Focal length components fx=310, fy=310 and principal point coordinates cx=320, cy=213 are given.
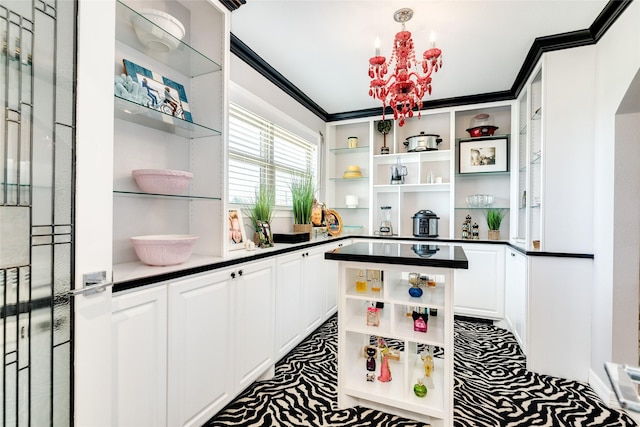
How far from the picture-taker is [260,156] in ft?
9.65

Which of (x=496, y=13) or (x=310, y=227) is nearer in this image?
(x=496, y=13)

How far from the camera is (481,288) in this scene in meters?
3.46

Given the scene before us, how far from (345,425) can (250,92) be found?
2.56m

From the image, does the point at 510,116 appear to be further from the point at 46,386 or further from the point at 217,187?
the point at 46,386

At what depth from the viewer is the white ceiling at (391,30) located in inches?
80.0

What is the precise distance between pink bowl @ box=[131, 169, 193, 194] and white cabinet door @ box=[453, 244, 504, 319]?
297 cm

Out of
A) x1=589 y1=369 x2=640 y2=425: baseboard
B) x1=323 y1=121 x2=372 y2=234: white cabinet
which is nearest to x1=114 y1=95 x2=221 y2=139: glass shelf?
x1=323 y1=121 x2=372 y2=234: white cabinet

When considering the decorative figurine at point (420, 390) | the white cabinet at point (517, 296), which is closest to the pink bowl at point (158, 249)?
the decorative figurine at point (420, 390)

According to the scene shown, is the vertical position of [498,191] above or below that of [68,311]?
above

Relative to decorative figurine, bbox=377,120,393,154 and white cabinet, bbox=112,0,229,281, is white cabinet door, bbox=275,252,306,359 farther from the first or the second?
decorative figurine, bbox=377,120,393,154

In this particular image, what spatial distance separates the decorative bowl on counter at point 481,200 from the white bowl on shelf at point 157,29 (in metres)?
3.32

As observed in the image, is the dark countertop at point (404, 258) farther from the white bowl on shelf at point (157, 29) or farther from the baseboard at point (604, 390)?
the white bowl on shelf at point (157, 29)

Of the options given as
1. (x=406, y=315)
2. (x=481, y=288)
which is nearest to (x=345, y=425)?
(x=406, y=315)

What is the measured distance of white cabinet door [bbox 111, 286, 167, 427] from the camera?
4.12 ft
